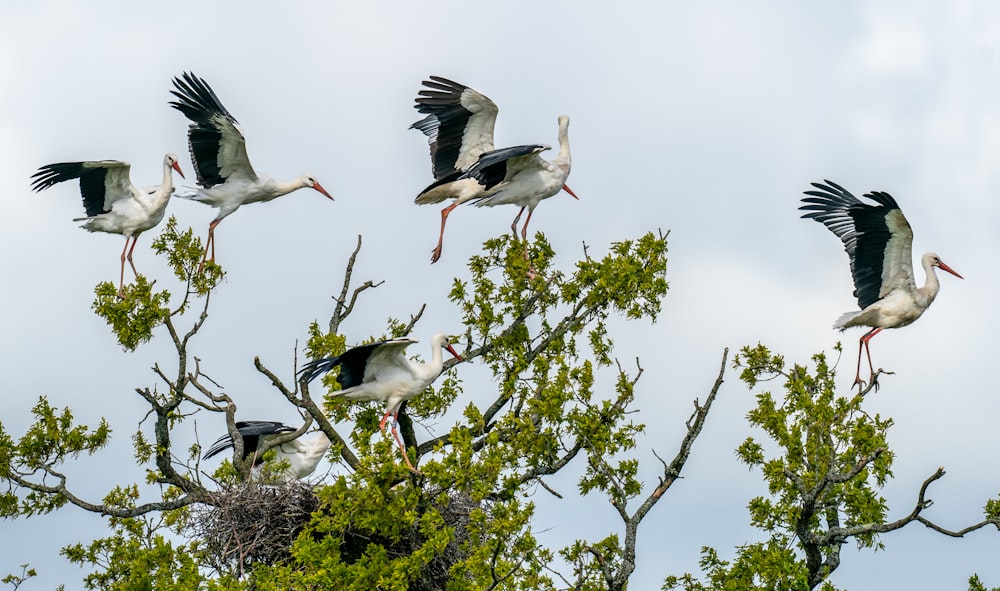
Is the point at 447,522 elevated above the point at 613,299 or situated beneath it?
situated beneath

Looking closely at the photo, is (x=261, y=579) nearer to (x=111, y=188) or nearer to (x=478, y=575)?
(x=478, y=575)

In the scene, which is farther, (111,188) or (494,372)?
(111,188)

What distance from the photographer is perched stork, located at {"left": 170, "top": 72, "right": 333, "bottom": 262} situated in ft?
64.6

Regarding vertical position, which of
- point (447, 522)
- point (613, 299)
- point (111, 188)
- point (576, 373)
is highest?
point (111, 188)

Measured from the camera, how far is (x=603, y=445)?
15641 mm

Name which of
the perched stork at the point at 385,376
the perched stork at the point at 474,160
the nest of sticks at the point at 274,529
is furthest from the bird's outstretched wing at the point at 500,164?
the nest of sticks at the point at 274,529

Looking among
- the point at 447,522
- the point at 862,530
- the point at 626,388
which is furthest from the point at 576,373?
the point at 862,530

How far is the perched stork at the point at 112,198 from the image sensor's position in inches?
794

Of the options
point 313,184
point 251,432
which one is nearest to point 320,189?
point 313,184

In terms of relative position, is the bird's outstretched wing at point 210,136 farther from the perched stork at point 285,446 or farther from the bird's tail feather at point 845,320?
the bird's tail feather at point 845,320

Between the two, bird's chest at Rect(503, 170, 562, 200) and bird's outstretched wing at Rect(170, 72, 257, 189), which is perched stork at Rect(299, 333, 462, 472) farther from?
bird's outstretched wing at Rect(170, 72, 257, 189)

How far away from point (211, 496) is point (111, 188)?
5.68 metres

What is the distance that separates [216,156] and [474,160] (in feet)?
10.9

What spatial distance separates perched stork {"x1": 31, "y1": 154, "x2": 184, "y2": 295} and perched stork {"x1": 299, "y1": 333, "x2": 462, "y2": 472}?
5814 mm
